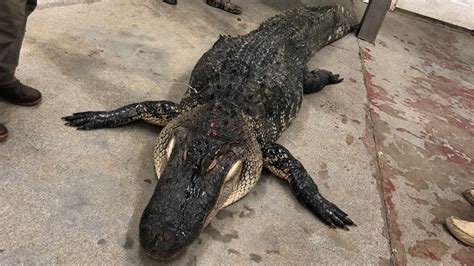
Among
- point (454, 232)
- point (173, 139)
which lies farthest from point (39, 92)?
point (454, 232)

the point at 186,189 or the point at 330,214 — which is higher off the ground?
the point at 186,189

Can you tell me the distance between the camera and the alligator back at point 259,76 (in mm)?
2770

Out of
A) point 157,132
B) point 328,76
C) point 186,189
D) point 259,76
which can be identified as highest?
point 259,76

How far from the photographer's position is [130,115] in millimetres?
2791

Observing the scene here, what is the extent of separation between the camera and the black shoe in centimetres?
262

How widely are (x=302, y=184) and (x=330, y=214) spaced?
0.24 metres

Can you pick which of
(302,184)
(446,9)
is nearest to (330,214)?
(302,184)

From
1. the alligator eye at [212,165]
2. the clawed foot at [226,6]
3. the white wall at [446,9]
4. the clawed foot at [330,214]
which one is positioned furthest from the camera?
the white wall at [446,9]

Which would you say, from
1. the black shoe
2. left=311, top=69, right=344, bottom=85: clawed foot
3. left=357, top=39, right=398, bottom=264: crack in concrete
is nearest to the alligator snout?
left=357, top=39, right=398, bottom=264: crack in concrete

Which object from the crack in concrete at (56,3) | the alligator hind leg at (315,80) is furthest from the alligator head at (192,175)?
the crack in concrete at (56,3)

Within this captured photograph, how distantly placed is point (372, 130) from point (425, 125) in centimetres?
64

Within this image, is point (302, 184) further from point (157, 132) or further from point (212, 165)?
point (157, 132)

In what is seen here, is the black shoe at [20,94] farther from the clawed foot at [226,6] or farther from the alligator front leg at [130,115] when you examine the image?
the clawed foot at [226,6]

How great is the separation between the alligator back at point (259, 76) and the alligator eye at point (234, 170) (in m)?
0.46
